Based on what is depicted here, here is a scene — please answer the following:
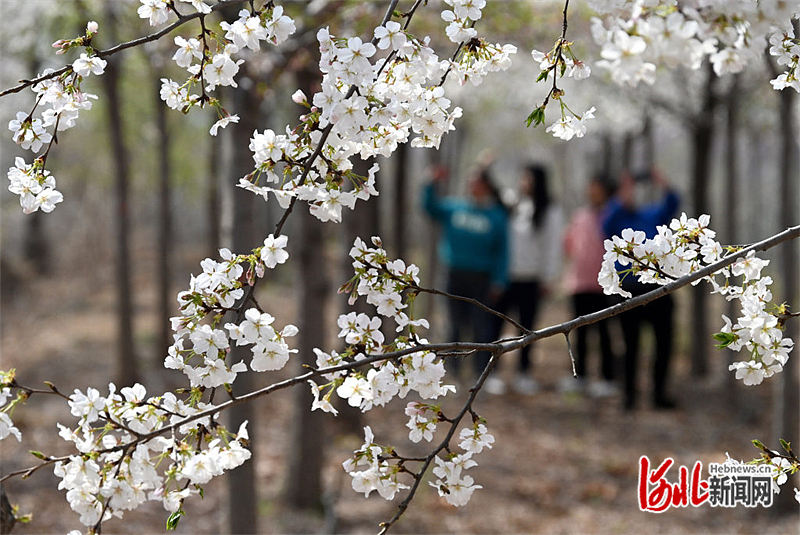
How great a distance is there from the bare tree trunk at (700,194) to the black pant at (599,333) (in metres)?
0.91

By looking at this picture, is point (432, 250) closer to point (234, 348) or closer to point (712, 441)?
point (712, 441)

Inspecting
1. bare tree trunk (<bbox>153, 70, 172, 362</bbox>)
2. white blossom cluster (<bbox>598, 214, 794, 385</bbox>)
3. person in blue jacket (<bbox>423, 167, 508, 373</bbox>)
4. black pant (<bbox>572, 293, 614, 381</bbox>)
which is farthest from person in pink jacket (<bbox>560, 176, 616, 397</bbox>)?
white blossom cluster (<bbox>598, 214, 794, 385</bbox>)

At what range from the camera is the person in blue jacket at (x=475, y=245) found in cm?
642

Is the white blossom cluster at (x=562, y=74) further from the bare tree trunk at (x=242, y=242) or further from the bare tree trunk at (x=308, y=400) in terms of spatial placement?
the bare tree trunk at (x=308, y=400)

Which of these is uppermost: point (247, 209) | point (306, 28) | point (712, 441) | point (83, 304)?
point (83, 304)

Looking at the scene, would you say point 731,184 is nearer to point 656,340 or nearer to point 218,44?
point 656,340

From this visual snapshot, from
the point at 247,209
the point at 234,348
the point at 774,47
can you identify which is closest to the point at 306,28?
the point at 247,209

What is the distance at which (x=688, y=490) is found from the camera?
4316 mm

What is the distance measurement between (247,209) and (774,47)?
2.23 m

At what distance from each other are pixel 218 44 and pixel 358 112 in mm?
392

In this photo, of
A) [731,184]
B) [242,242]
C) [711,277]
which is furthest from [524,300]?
[711,277]

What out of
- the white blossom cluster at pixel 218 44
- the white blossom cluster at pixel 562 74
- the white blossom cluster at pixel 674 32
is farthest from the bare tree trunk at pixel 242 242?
the white blossom cluster at pixel 674 32

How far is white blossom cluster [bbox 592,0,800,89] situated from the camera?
3.73 ft

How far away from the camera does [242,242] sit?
128 inches
